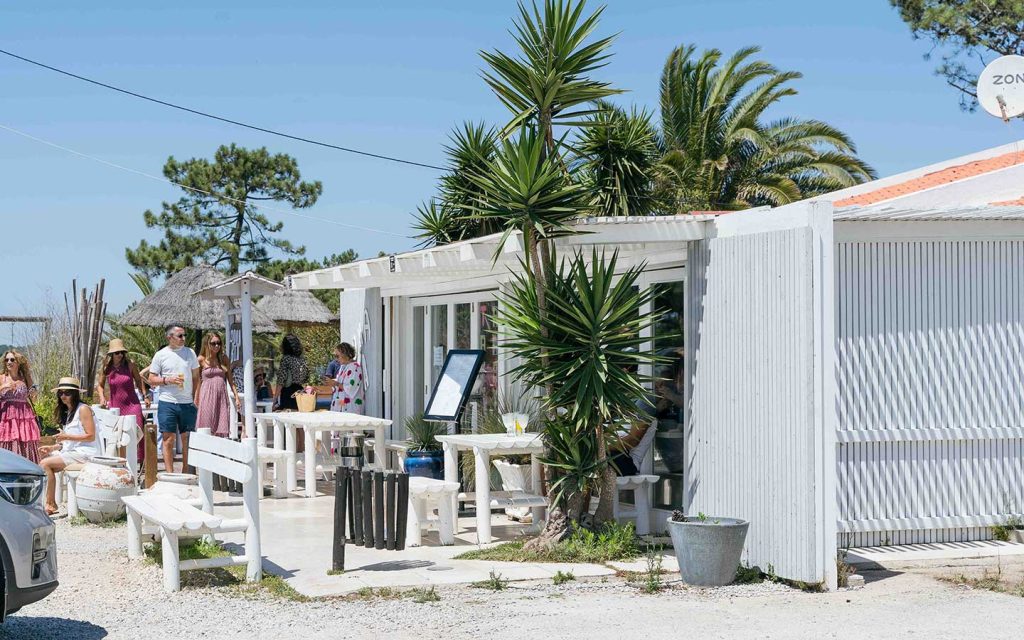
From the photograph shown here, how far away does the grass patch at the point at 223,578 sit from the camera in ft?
24.6

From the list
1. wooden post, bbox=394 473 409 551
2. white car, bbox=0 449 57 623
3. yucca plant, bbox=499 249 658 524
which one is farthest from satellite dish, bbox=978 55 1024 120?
white car, bbox=0 449 57 623

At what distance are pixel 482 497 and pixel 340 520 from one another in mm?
1615

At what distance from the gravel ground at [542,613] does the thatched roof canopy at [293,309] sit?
15364 millimetres

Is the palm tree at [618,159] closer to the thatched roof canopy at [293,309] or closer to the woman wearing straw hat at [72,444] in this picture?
the woman wearing straw hat at [72,444]

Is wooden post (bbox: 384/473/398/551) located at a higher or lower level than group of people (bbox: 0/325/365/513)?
lower

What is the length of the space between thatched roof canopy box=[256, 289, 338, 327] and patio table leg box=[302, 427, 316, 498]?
1095cm

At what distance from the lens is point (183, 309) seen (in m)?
19.8

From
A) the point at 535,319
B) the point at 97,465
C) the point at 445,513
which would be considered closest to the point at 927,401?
the point at 535,319

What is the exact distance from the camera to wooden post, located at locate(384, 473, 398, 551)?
8.13 metres

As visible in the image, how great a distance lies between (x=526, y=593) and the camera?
7.47 meters

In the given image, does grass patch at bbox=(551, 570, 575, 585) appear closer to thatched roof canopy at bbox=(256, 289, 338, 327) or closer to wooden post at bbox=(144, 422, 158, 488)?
wooden post at bbox=(144, 422, 158, 488)

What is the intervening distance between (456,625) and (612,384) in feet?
8.07

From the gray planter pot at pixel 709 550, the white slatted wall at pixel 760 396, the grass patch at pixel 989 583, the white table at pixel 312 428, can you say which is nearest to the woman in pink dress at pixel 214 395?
the white table at pixel 312 428

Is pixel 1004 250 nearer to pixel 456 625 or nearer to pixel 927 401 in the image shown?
pixel 927 401
